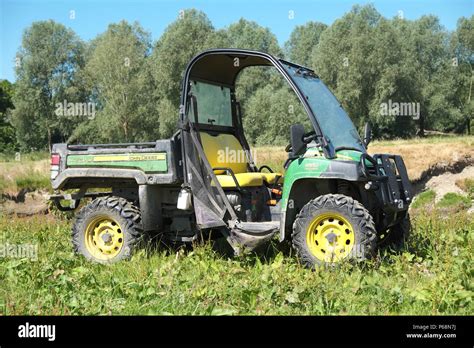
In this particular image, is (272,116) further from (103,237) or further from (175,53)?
(103,237)

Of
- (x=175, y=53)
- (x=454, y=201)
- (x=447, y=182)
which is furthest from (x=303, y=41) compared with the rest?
(x=454, y=201)

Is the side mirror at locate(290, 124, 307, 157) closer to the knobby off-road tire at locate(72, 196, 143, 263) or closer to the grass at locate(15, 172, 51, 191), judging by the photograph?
the knobby off-road tire at locate(72, 196, 143, 263)

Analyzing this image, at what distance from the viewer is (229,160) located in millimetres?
7625

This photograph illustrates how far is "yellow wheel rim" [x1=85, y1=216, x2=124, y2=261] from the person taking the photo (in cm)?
720

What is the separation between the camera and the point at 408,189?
6.61 m

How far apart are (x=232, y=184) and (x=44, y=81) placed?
33056 mm

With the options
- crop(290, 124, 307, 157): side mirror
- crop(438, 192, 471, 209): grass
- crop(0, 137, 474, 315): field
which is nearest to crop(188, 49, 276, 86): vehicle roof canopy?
crop(290, 124, 307, 157): side mirror

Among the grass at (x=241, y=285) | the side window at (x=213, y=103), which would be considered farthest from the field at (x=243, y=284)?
the side window at (x=213, y=103)

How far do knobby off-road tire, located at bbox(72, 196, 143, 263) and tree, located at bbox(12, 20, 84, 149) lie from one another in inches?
1165

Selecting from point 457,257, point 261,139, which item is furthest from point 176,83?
point 457,257

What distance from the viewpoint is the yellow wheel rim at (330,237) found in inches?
230

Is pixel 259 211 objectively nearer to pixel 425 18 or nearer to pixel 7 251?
pixel 7 251

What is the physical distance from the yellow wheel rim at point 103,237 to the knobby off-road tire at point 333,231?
7.92 feet

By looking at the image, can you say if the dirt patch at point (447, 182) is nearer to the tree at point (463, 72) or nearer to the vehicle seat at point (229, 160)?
the vehicle seat at point (229, 160)
